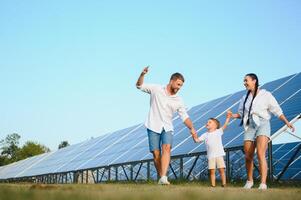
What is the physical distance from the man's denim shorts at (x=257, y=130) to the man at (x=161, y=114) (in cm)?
122

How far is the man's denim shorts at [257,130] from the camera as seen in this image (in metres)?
7.54

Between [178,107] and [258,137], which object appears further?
Answer: [178,107]

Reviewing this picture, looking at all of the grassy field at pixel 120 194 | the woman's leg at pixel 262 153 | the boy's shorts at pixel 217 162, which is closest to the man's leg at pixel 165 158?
the woman's leg at pixel 262 153

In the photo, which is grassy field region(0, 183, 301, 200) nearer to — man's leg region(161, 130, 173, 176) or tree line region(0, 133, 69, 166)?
man's leg region(161, 130, 173, 176)

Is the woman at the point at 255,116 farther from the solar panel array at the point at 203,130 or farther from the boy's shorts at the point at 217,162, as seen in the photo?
the solar panel array at the point at 203,130

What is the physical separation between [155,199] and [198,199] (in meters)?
0.30

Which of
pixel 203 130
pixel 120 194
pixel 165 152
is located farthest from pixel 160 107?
pixel 203 130

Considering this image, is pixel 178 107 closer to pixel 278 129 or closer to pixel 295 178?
pixel 278 129

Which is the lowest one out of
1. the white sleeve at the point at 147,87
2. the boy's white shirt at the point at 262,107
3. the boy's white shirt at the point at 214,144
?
the boy's white shirt at the point at 214,144

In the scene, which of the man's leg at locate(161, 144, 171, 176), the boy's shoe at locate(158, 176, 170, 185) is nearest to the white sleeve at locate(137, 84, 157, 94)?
the man's leg at locate(161, 144, 171, 176)

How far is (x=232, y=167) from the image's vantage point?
14523mm

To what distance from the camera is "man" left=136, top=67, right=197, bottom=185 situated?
25.8ft

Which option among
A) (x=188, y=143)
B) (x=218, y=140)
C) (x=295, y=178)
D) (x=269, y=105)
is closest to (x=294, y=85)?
(x=295, y=178)

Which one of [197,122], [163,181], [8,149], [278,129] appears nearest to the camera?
[163,181]
